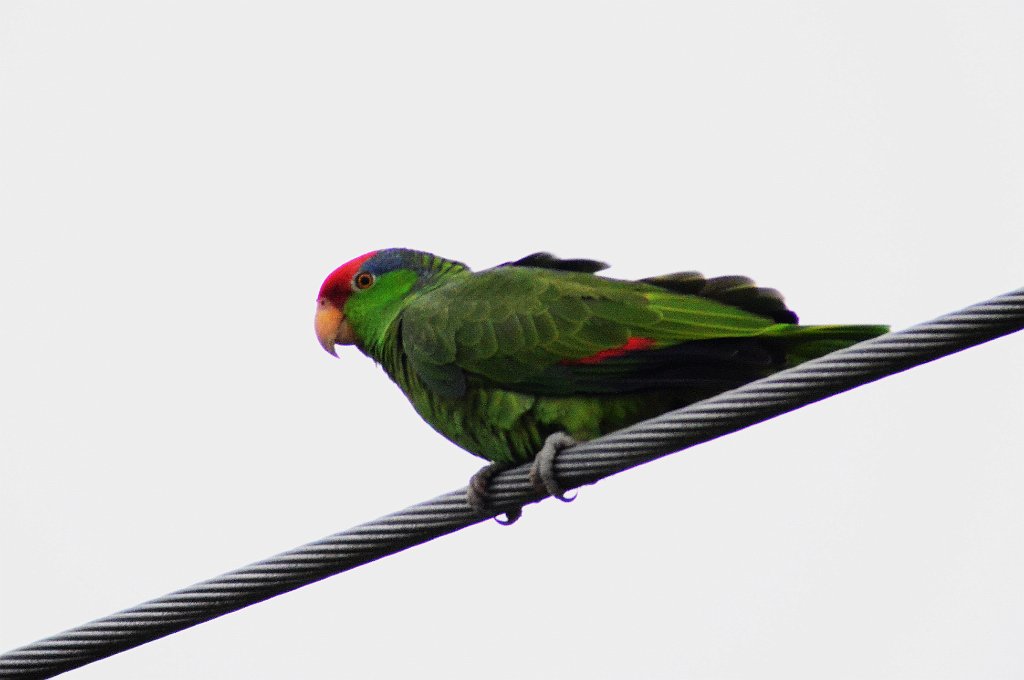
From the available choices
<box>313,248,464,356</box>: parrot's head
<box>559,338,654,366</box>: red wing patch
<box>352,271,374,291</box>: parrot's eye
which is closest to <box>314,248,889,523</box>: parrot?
<box>559,338,654,366</box>: red wing patch

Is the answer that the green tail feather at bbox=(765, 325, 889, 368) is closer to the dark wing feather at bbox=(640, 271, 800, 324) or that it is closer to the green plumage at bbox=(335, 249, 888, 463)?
the green plumage at bbox=(335, 249, 888, 463)

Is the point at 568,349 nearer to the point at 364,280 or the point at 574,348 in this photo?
the point at 574,348

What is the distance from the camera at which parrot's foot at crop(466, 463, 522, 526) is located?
3961mm

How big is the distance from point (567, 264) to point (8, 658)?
2.79m

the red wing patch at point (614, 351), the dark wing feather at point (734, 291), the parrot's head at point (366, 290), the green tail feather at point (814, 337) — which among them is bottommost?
the green tail feather at point (814, 337)

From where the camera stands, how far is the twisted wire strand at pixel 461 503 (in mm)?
3021

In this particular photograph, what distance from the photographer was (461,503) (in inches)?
151

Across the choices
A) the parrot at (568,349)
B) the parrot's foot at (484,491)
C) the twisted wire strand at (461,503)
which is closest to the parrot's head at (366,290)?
the parrot at (568,349)

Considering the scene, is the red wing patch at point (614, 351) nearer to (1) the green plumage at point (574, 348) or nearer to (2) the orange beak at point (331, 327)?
(1) the green plumage at point (574, 348)

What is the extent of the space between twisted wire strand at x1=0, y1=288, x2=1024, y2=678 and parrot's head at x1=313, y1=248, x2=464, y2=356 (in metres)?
2.10

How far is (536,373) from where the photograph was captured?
476cm

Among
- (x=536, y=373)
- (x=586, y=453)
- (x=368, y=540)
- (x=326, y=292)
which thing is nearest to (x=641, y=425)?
(x=586, y=453)

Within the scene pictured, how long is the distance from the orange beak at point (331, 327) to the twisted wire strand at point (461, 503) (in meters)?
2.22

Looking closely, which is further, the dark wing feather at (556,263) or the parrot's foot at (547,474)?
the dark wing feather at (556,263)
